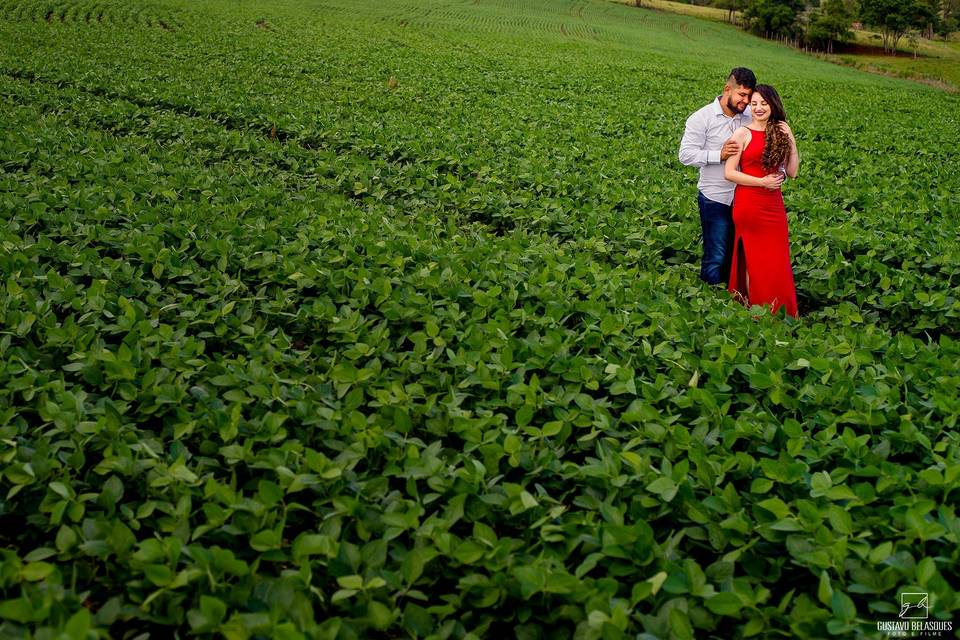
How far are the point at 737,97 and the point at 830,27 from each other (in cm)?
6926

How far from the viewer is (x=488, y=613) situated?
212 cm

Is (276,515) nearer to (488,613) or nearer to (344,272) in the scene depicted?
(488,613)

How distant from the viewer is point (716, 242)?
19.6 ft

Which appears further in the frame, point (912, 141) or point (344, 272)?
point (912, 141)

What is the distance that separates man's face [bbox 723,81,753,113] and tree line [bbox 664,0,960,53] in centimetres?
6745

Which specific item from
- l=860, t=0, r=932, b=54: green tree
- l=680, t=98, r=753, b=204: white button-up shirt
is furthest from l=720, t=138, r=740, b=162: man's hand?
l=860, t=0, r=932, b=54: green tree

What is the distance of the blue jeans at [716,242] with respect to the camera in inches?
233

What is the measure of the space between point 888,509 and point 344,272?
9.92ft

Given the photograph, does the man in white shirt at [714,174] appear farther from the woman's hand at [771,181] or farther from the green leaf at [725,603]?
the green leaf at [725,603]

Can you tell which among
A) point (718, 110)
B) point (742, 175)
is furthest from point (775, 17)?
point (742, 175)

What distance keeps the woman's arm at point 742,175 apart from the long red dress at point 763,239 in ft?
0.16

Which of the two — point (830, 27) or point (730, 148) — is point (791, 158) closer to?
point (730, 148)

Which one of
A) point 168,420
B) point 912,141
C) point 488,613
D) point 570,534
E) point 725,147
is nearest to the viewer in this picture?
point 488,613

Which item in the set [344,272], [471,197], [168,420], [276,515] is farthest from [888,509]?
[471,197]
